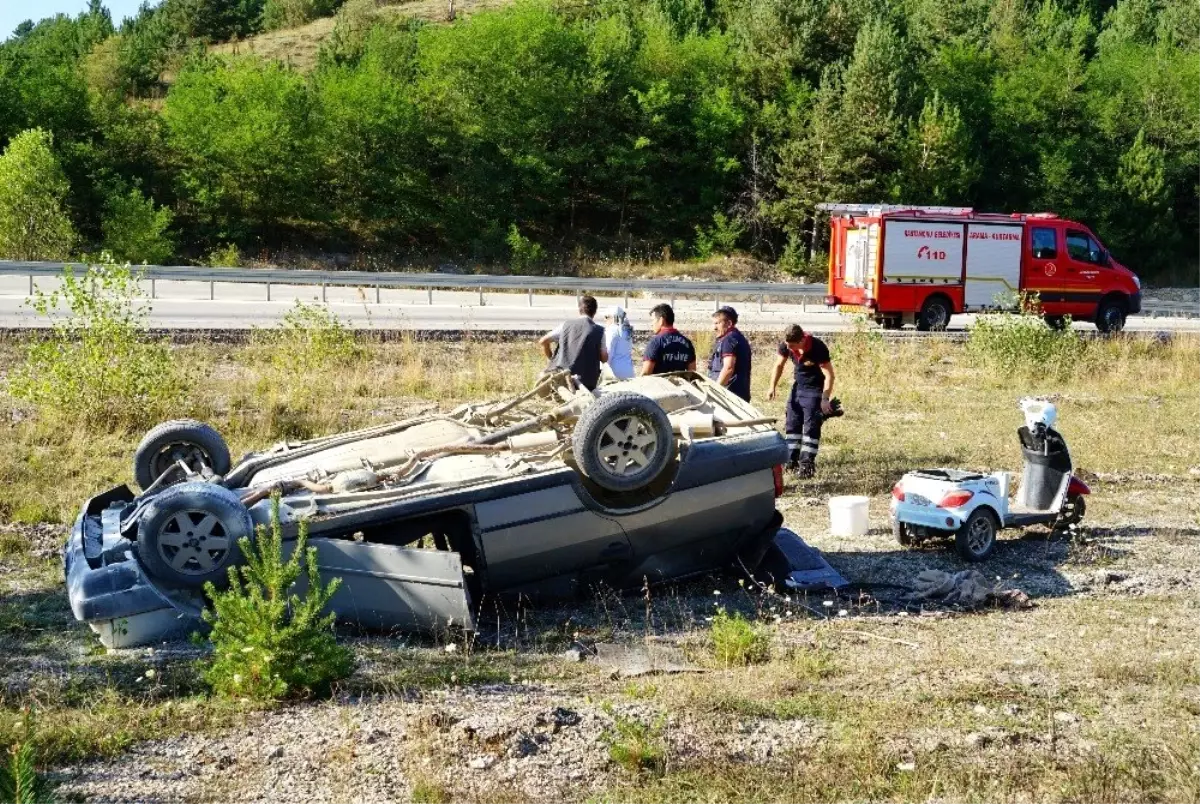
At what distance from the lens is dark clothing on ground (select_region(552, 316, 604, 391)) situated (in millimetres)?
10289

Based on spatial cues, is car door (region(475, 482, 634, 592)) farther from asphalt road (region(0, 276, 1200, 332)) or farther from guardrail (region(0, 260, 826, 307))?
guardrail (region(0, 260, 826, 307))

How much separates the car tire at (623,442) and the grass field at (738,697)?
2.77ft

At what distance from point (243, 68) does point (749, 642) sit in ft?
159

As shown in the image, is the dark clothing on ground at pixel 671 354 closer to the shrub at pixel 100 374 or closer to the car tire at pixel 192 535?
the car tire at pixel 192 535

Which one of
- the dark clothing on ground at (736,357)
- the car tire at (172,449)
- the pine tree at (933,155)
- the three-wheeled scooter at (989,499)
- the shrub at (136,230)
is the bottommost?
the three-wheeled scooter at (989,499)

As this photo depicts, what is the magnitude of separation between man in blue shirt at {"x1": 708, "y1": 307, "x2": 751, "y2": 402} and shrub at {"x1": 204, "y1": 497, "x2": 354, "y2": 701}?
5502 millimetres

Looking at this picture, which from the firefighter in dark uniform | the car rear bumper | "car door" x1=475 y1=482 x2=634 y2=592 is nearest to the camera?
the car rear bumper

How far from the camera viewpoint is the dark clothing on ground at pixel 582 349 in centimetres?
1029

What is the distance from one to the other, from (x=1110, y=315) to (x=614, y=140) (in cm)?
2495

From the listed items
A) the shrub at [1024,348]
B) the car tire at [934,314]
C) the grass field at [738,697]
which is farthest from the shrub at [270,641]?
the car tire at [934,314]

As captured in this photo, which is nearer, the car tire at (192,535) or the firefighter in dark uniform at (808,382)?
the car tire at (192,535)

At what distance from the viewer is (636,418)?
724cm

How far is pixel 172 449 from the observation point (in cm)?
856

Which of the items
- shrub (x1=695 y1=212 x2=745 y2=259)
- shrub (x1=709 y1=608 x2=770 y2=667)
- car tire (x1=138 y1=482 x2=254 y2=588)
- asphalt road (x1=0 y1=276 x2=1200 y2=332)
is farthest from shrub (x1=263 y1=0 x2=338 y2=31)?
shrub (x1=709 y1=608 x2=770 y2=667)
